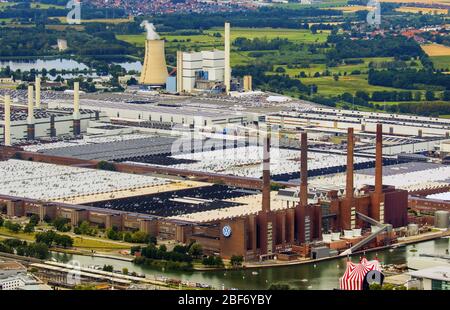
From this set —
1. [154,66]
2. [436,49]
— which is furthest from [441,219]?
[436,49]

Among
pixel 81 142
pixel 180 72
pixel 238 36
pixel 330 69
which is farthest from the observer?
pixel 238 36

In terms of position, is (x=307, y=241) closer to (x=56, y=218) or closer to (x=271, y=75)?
(x=56, y=218)

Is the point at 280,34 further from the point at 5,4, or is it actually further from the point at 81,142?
the point at 81,142

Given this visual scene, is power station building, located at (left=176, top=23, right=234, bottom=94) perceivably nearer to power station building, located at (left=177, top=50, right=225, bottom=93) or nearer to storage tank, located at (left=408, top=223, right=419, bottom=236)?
power station building, located at (left=177, top=50, right=225, bottom=93)

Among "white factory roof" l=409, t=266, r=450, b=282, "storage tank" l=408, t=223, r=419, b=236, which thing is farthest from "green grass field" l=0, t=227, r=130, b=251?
"white factory roof" l=409, t=266, r=450, b=282

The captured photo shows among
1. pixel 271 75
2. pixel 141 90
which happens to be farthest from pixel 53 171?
pixel 271 75

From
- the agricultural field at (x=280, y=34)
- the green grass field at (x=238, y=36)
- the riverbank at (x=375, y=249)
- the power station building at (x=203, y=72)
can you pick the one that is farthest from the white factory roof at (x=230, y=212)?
the agricultural field at (x=280, y=34)
